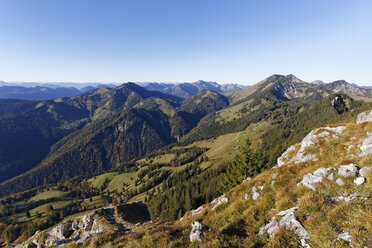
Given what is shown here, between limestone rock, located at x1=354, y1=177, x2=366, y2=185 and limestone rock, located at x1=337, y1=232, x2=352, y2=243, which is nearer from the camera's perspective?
limestone rock, located at x1=337, y1=232, x2=352, y2=243

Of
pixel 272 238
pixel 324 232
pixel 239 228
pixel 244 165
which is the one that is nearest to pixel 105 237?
pixel 239 228

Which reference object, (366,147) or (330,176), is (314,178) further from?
(366,147)

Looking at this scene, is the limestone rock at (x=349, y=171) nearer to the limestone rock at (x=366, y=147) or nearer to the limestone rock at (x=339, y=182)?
the limestone rock at (x=339, y=182)

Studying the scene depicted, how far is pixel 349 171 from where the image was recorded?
16000 mm

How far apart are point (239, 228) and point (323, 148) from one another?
77.4 ft

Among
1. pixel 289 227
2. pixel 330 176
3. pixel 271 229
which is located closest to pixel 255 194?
pixel 330 176

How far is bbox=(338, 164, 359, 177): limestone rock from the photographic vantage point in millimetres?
15695

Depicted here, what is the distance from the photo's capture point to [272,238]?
10.7 m

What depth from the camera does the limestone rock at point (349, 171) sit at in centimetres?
1570

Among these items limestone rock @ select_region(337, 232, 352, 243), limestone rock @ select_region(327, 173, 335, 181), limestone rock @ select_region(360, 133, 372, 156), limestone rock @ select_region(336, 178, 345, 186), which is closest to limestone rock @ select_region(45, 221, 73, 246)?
limestone rock @ select_region(337, 232, 352, 243)

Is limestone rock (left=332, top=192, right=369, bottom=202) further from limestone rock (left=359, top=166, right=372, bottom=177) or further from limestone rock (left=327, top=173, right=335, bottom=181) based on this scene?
limestone rock (left=359, top=166, right=372, bottom=177)

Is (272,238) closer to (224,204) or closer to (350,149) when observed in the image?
(224,204)

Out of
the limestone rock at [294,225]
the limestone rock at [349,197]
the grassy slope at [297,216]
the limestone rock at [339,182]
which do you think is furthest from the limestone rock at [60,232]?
the limestone rock at [339,182]

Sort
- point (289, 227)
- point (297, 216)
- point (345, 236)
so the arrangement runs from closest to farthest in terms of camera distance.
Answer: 1. point (345, 236)
2. point (289, 227)
3. point (297, 216)
